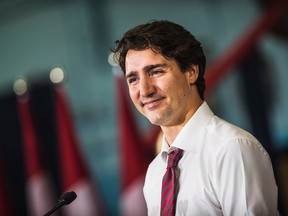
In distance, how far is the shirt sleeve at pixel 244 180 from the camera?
1.09m

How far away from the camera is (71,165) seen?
12.5 ft

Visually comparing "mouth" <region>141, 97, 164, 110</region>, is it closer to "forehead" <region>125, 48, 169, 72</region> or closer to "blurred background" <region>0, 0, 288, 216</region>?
"forehead" <region>125, 48, 169, 72</region>

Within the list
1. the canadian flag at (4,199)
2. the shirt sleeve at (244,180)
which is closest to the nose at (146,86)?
the shirt sleeve at (244,180)

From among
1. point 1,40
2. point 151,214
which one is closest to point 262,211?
point 151,214

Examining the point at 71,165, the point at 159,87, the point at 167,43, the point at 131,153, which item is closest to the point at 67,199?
the point at 159,87

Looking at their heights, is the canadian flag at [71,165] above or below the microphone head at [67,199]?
below

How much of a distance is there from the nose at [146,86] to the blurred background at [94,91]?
203 centimetres

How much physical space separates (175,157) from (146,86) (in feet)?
0.65

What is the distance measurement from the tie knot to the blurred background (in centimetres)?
198

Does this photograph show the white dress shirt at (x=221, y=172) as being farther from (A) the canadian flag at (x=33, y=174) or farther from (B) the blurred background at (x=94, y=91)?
(A) the canadian flag at (x=33, y=174)

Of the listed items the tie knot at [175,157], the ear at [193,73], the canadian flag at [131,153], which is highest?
the ear at [193,73]

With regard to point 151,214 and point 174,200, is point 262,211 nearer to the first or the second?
point 174,200

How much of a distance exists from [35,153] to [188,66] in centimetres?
291

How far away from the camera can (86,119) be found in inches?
163
